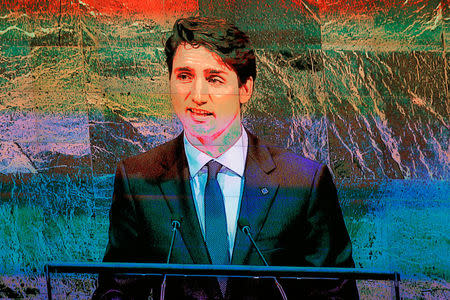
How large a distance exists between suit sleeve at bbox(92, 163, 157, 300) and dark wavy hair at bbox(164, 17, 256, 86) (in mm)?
997

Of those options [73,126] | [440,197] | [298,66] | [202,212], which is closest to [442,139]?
[440,197]

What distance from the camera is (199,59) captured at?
15.3 ft

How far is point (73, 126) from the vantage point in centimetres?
471

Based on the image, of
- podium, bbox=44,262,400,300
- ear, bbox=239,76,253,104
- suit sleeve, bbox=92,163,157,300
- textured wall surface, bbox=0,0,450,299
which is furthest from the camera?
ear, bbox=239,76,253,104

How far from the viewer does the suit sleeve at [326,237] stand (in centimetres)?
450

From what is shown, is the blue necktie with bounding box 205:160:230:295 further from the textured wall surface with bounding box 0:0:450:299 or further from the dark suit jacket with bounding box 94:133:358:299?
the textured wall surface with bounding box 0:0:450:299

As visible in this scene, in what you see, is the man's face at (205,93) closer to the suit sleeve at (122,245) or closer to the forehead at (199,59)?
the forehead at (199,59)

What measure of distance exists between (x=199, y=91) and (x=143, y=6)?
0.83 meters

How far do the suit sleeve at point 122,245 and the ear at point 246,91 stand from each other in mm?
1041

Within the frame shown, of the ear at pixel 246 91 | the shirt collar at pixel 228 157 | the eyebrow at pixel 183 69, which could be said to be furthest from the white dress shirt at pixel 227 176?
the eyebrow at pixel 183 69

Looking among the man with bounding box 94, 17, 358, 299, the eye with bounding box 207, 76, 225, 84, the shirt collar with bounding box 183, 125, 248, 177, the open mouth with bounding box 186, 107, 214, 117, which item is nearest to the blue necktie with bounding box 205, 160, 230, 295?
the man with bounding box 94, 17, 358, 299

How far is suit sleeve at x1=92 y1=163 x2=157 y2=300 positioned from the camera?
447 centimetres

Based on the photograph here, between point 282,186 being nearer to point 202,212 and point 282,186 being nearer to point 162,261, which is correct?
point 202,212

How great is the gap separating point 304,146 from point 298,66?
2.05ft
